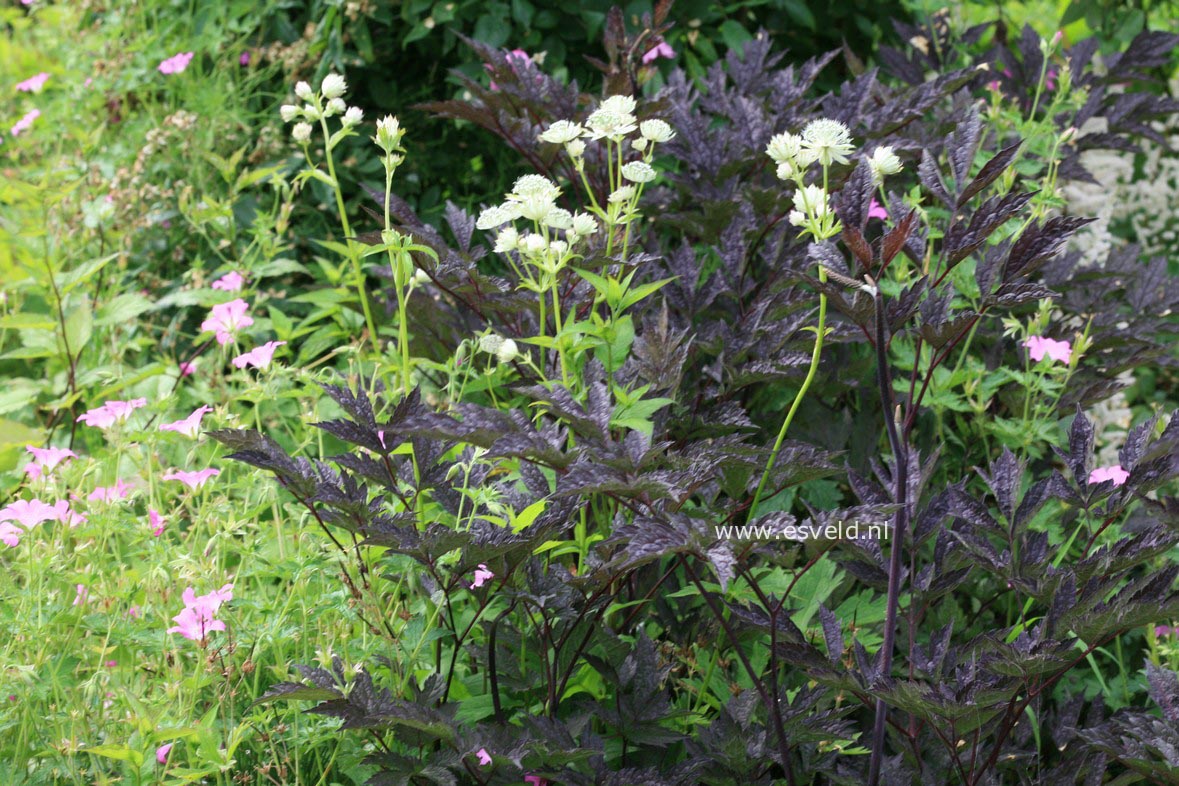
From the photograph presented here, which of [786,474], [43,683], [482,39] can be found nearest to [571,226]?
[786,474]

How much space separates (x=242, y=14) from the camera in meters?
3.42


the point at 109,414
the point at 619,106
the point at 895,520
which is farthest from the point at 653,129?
the point at 109,414

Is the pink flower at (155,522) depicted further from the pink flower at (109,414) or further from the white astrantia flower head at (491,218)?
the white astrantia flower head at (491,218)

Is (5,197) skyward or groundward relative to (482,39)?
groundward

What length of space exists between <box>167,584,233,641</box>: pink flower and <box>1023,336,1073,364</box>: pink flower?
4.56ft

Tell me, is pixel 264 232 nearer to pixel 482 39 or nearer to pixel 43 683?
pixel 482 39

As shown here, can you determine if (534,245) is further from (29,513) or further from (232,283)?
(232,283)

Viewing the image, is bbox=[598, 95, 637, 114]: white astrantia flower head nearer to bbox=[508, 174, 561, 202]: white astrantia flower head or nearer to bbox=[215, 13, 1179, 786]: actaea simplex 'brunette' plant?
bbox=[215, 13, 1179, 786]: actaea simplex 'brunette' plant

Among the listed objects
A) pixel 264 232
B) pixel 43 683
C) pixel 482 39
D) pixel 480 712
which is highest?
pixel 482 39

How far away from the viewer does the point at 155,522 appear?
188 centimetres

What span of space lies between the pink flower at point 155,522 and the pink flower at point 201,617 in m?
0.21

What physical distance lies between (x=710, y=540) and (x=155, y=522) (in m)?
1.04

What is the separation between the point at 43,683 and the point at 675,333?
105 cm

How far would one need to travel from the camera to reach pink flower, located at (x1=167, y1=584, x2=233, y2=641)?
157 centimetres
